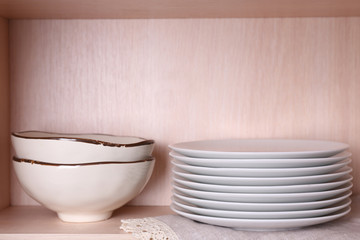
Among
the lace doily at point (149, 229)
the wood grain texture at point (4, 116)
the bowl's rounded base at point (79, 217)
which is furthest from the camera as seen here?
the wood grain texture at point (4, 116)

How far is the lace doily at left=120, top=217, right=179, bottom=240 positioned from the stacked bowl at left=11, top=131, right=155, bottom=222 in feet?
0.20

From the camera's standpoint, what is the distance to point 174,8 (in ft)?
2.84

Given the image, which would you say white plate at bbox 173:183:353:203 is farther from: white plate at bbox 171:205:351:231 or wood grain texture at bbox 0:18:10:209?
wood grain texture at bbox 0:18:10:209

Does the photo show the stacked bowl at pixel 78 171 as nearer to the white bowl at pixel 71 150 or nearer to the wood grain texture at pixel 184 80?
the white bowl at pixel 71 150

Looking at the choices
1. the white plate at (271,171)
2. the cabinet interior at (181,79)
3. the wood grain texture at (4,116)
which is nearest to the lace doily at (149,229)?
the white plate at (271,171)

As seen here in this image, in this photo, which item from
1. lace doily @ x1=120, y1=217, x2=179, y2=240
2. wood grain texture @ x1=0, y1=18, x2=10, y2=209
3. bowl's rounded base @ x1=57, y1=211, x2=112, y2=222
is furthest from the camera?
wood grain texture @ x1=0, y1=18, x2=10, y2=209

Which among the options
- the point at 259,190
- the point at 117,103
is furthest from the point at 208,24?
the point at 259,190

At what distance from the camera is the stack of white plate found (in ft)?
2.24

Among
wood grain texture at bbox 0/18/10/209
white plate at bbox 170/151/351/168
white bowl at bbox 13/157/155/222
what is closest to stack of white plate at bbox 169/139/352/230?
white plate at bbox 170/151/351/168

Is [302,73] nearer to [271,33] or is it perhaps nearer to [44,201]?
[271,33]

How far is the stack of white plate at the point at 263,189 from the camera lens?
684mm

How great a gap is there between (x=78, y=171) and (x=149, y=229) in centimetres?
15

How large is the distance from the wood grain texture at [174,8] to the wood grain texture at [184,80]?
0.03 meters

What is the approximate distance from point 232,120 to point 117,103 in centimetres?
25
